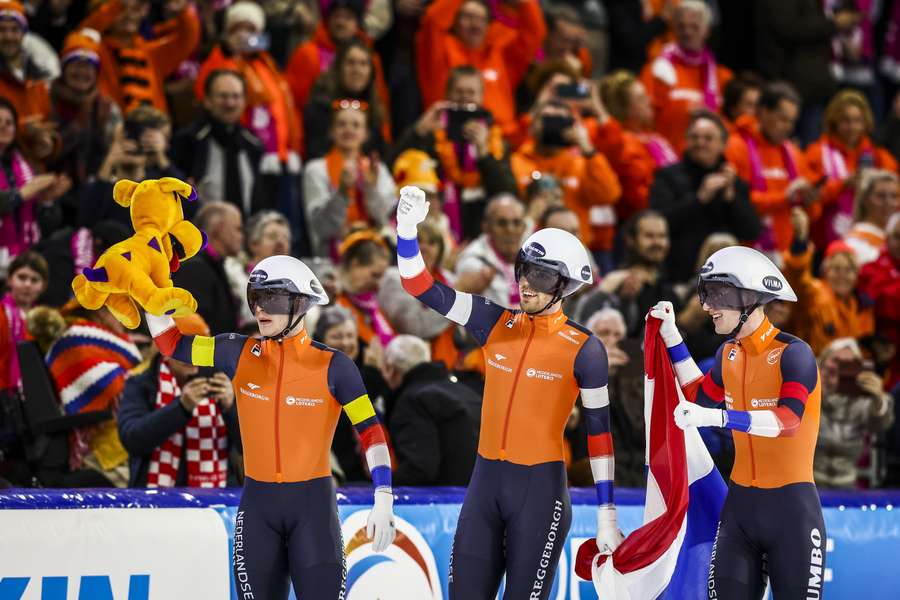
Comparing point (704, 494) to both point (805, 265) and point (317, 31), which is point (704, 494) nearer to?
point (805, 265)

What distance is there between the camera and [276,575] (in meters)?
7.18

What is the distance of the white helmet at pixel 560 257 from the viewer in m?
7.40

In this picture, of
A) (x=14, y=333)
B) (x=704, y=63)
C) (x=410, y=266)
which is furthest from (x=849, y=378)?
(x=14, y=333)

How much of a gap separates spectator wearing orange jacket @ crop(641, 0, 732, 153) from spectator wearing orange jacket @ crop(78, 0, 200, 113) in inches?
180

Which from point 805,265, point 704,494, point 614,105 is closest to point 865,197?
point 805,265

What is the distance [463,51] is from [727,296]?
261 inches

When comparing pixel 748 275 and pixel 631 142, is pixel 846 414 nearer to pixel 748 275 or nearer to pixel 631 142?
pixel 748 275

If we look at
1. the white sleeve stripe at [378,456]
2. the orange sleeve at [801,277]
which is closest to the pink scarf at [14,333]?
the white sleeve stripe at [378,456]

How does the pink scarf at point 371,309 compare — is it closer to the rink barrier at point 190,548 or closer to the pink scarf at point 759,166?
the rink barrier at point 190,548

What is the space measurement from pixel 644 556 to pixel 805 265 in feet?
17.6

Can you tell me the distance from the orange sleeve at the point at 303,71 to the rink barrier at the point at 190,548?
17.7 ft

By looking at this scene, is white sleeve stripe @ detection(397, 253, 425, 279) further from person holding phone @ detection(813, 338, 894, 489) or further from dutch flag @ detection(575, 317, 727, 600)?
person holding phone @ detection(813, 338, 894, 489)

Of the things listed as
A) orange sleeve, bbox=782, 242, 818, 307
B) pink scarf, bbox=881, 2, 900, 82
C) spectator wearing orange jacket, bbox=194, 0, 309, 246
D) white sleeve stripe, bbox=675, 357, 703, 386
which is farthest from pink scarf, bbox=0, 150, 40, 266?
pink scarf, bbox=881, 2, 900, 82

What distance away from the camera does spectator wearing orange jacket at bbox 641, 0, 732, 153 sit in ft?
47.4
